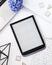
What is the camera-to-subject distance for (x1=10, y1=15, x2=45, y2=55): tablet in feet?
3.04

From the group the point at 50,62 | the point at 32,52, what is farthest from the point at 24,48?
the point at 50,62

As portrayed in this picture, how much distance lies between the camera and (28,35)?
959 millimetres

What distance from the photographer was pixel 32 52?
92cm

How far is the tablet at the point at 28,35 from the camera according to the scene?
93 cm

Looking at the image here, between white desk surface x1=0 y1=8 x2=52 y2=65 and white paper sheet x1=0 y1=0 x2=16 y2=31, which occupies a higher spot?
white paper sheet x1=0 y1=0 x2=16 y2=31

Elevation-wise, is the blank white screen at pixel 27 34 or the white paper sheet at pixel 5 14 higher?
the white paper sheet at pixel 5 14

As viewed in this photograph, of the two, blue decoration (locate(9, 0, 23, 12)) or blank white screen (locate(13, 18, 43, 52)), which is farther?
blue decoration (locate(9, 0, 23, 12))

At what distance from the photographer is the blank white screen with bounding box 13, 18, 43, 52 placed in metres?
0.93

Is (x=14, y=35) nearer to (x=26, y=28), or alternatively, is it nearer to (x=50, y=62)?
(x=26, y=28)

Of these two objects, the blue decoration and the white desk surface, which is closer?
the white desk surface

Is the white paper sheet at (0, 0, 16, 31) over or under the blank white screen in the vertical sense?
over

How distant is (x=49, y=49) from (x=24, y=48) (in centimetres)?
13

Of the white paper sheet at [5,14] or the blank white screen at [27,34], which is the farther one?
the white paper sheet at [5,14]

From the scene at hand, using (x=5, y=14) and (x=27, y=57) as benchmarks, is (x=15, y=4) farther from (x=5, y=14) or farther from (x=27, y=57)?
(x=27, y=57)
